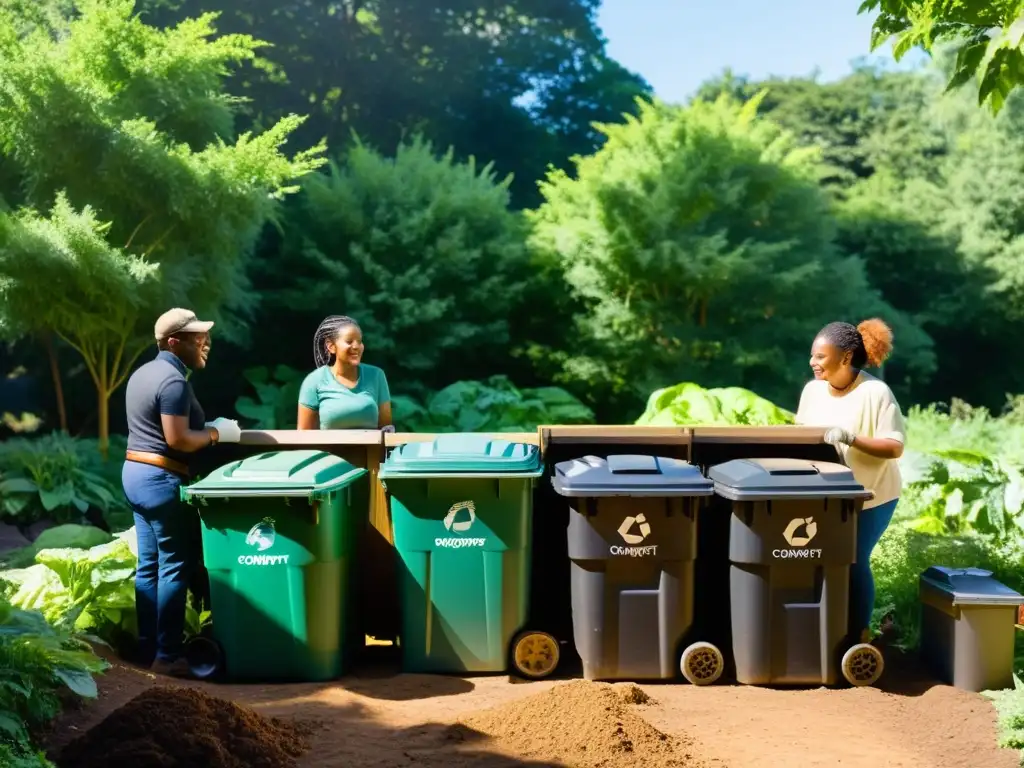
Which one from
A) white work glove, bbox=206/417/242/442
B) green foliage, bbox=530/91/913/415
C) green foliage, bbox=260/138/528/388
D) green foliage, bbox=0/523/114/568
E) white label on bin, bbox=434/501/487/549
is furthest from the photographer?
green foliage, bbox=530/91/913/415

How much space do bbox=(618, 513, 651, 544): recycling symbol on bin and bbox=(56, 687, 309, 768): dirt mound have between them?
185cm

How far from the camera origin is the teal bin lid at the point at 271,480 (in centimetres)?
514

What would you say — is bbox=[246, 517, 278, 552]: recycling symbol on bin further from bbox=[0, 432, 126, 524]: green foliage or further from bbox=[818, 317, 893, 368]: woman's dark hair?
bbox=[0, 432, 126, 524]: green foliage

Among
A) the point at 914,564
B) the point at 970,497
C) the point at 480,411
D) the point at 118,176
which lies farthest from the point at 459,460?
the point at 480,411

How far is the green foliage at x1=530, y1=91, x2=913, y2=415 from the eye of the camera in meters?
14.3

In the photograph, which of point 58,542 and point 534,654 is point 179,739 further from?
point 58,542

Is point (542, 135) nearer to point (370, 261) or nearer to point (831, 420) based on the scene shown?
point (370, 261)

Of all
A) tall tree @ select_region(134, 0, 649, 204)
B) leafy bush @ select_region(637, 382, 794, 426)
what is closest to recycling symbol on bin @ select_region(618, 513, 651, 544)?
leafy bush @ select_region(637, 382, 794, 426)

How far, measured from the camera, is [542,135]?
26156 mm

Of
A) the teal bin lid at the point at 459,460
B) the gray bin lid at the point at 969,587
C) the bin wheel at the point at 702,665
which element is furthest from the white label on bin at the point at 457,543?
the gray bin lid at the point at 969,587

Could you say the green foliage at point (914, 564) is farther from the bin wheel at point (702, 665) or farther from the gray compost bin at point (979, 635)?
the bin wheel at point (702, 665)

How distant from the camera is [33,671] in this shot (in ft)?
14.3

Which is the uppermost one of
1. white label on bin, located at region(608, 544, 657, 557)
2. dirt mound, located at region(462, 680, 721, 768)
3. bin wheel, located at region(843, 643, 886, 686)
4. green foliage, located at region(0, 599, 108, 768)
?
white label on bin, located at region(608, 544, 657, 557)

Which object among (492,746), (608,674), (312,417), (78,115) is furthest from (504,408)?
(492,746)
